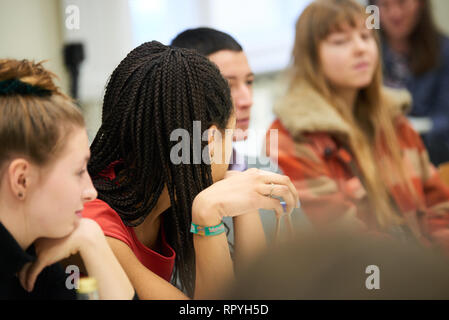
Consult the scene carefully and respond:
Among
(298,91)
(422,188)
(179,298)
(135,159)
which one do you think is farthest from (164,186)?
(422,188)

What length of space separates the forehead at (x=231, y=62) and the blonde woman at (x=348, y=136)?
24 centimetres

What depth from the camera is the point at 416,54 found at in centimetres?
226

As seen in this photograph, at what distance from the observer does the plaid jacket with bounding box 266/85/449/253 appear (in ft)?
→ 4.04

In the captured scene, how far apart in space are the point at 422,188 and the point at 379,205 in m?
0.21

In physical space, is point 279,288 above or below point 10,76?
below

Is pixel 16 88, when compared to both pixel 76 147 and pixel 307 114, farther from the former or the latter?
pixel 307 114

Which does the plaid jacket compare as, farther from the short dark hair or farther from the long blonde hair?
the short dark hair

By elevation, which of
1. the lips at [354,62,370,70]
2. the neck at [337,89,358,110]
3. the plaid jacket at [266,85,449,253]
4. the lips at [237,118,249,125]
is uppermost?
the lips at [354,62,370,70]

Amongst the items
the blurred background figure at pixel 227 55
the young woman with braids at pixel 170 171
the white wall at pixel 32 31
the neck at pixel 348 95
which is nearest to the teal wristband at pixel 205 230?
the young woman with braids at pixel 170 171

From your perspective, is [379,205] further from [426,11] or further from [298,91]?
[426,11]

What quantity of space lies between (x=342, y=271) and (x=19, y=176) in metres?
0.37

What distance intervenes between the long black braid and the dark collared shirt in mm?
143

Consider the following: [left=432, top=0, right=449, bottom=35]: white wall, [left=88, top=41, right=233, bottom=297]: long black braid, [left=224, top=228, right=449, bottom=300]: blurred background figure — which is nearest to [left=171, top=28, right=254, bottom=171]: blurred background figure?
[left=88, top=41, right=233, bottom=297]: long black braid

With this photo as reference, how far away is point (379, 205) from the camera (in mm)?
1299
